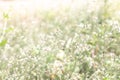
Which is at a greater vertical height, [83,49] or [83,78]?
[83,49]

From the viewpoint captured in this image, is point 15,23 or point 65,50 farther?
point 15,23

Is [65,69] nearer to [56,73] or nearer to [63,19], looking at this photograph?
[56,73]

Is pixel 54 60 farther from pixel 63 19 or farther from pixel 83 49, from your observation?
pixel 63 19

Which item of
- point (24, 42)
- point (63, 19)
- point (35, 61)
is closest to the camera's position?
point (35, 61)

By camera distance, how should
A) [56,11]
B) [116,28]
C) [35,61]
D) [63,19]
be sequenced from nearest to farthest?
[35,61] < [116,28] < [63,19] < [56,11]

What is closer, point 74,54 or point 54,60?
point 74,54

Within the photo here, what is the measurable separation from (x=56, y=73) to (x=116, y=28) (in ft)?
3.16

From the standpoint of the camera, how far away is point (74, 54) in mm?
4504

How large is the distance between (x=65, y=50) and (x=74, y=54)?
31cm

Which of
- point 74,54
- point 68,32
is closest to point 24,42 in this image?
point 68,32

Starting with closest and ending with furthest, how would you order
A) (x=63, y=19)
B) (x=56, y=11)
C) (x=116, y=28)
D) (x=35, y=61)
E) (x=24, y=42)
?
(x=35, y=61) → (x=116, y=28) → (x=24, y=42) → (x=63, y=19) → (x=56, y=11)

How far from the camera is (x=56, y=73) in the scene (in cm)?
434

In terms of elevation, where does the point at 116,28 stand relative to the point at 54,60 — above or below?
above

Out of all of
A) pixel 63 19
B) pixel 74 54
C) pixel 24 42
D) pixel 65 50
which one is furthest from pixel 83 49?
pixel 63 19
